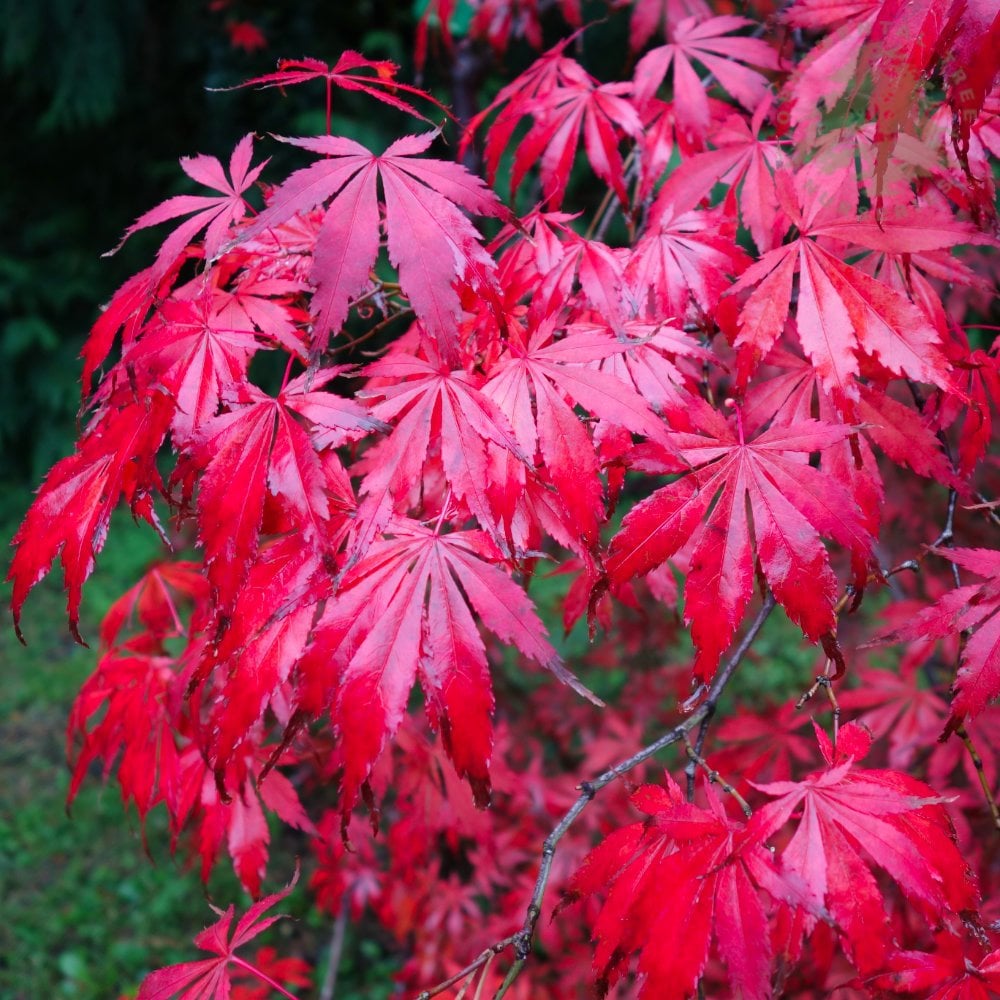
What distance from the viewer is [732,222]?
1.06 metres

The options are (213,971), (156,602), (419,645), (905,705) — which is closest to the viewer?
(419,645)

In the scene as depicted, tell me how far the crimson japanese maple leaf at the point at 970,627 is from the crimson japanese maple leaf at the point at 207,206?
35.2 inches

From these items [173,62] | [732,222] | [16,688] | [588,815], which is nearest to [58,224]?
[173,62]

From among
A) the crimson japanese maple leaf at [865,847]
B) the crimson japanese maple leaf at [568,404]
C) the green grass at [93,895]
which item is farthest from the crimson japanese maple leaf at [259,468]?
the green grass at [93,895]

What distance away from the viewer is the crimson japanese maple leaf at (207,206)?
89cm

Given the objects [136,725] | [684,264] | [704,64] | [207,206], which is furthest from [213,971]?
[704,64]

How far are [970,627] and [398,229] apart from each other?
753mm

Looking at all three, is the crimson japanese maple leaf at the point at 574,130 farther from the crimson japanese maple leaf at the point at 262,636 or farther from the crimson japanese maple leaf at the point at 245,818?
the crimson japanese maple leaf at the point at 245,818

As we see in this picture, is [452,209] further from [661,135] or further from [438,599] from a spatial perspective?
[661,135]

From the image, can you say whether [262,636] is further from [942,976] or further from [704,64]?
[704,64]

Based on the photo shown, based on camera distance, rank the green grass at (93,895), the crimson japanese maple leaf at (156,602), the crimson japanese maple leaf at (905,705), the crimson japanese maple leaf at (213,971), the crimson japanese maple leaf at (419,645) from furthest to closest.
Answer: the green grass at (93,895), the crimson japanese maple leaf at (905,705), the crimson japanese maple leaf at (156,602), the crimson japanese maple leaf at (213,971), the crimson japanese maple leaf at (419,645)

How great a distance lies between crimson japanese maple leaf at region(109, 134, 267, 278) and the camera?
0.89m

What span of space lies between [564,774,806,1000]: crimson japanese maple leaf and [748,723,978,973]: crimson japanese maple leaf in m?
0.04

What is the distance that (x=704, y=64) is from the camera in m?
1.35
